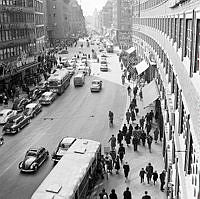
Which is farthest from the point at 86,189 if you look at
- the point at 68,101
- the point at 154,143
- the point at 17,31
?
the point at 17,31

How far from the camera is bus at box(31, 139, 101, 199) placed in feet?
49.5

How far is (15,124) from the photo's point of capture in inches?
1102

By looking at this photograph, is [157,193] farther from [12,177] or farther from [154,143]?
[12,177]

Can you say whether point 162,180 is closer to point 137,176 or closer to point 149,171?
point 149,171

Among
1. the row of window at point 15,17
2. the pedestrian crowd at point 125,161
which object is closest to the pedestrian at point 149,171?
the pedestrian crowd at point 125,161

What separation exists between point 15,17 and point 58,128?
2412 centimetres

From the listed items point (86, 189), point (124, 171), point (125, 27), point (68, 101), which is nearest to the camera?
point (86, 189)

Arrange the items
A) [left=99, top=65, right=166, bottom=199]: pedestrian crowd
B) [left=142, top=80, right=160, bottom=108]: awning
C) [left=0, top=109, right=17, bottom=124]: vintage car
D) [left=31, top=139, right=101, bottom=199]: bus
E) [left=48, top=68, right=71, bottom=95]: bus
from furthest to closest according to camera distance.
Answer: [left=48, top=68, right=71, bottom=95]: bus → [left=0, top=109, right=17, bottom=124]: vintage car → [left=142, top=80, right=160, bottom=108]: awning → [left=99, top=65, right=166, bottom=199]: pedestrian crowd → [left=31, top=139, right=101, bottom=199]: bus

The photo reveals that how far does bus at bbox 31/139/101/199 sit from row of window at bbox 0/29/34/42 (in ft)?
88.4

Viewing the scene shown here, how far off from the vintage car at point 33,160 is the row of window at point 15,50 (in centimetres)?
2352

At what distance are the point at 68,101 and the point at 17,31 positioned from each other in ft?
51.2

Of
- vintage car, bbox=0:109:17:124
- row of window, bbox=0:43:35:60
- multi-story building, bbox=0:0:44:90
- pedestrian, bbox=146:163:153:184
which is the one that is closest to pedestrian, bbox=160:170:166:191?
pedestrian, bbox=146:163:153:184

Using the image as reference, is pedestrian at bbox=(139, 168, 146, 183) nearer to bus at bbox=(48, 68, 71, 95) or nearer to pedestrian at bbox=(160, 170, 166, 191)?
pedestrian at bbox=(160, 170, 166, 191)

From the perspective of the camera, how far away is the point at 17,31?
47.9 m
